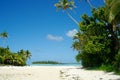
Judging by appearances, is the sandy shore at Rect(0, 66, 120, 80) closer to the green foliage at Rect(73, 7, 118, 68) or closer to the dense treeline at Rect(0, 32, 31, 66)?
the green foliage at Rect(73, 7, 118, 68)

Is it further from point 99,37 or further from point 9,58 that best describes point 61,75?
point 9,58

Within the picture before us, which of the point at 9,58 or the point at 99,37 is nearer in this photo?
the point at 99,37

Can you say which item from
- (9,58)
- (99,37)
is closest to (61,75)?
(99,37)

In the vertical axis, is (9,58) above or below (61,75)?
above

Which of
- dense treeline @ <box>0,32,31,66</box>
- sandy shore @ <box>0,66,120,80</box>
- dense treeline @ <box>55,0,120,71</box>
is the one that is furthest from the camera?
dense treeline @ <box>0,32,31,66</box>

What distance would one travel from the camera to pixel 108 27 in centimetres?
4028

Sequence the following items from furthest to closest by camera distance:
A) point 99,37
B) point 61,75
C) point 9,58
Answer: point 9,58
point 99,37
point 61,75

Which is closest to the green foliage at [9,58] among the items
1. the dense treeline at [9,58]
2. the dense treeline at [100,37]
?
the dense treeline at [9,58]

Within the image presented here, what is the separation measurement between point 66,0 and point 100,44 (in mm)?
17542

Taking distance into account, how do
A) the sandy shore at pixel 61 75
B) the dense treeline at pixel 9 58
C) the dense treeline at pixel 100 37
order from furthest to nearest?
the dense treeline at pixel 9 58 < the dense treeline at pixel 100 37 < the sandy shore at pixel 61 75

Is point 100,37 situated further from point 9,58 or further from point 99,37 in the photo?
point 9,58

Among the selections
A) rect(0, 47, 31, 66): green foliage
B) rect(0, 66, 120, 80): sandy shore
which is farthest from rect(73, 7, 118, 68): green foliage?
rect(0, 47, 31, 66): green foliage

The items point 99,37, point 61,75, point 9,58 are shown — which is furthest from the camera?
point 9,58

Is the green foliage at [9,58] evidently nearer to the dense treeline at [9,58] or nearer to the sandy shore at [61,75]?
the dense treeline at [9,58]
